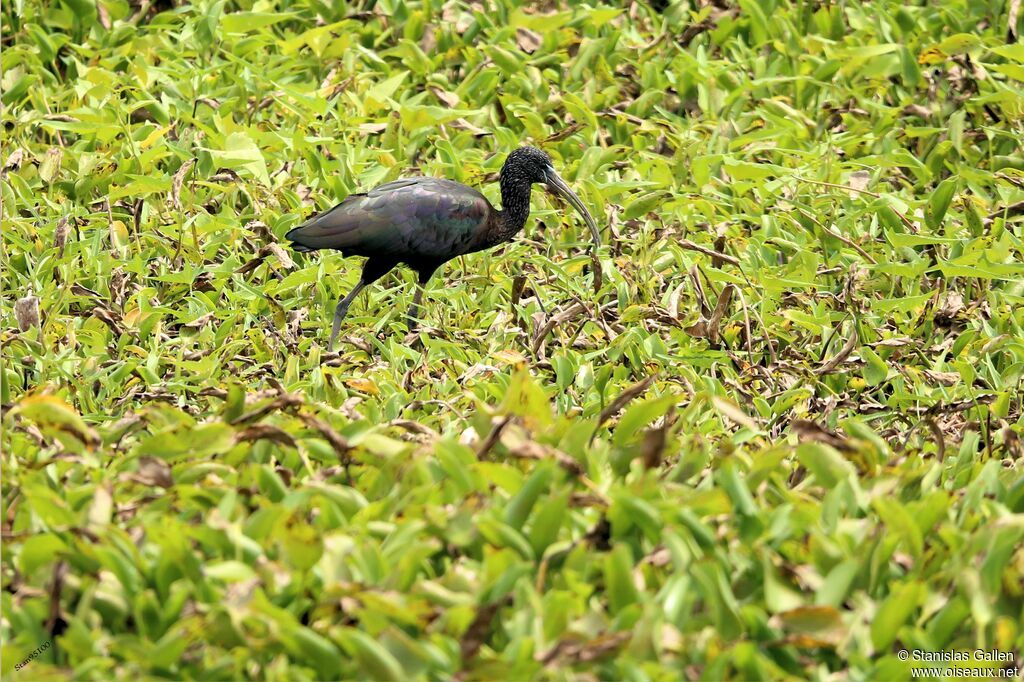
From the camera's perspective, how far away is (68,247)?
7.24m

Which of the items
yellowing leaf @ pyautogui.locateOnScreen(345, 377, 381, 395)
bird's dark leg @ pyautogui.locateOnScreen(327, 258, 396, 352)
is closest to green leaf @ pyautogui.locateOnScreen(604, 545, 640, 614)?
yellowing leaf @ pyautogui.locateOnScreen(345, 377, 381, 395)

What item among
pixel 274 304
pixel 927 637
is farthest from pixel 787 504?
pixel 274 304

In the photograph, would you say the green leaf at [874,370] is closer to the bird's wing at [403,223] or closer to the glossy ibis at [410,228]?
the glossy ibis at [410,228]

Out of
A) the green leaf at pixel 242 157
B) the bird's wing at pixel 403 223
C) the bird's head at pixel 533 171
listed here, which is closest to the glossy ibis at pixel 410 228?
the bird's wing at pixel 403 223

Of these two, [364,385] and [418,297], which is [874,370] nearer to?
[364,385]

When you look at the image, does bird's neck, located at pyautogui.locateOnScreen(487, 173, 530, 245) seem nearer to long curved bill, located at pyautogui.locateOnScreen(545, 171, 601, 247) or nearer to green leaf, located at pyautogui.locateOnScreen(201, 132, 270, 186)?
long curved bill, located at pyautogui.locateOnScreen(545, 171, 601, 247)

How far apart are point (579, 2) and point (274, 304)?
4.21 meters

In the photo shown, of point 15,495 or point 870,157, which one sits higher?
point 15,495

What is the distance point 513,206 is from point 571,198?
0.29 metres

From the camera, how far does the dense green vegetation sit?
402 centimetres

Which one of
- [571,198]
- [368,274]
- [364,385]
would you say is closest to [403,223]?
[368,274]

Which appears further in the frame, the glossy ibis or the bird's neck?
the bird's neck

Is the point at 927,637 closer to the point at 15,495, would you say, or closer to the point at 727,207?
the point at 15,495

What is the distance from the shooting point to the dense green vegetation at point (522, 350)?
158 inches
